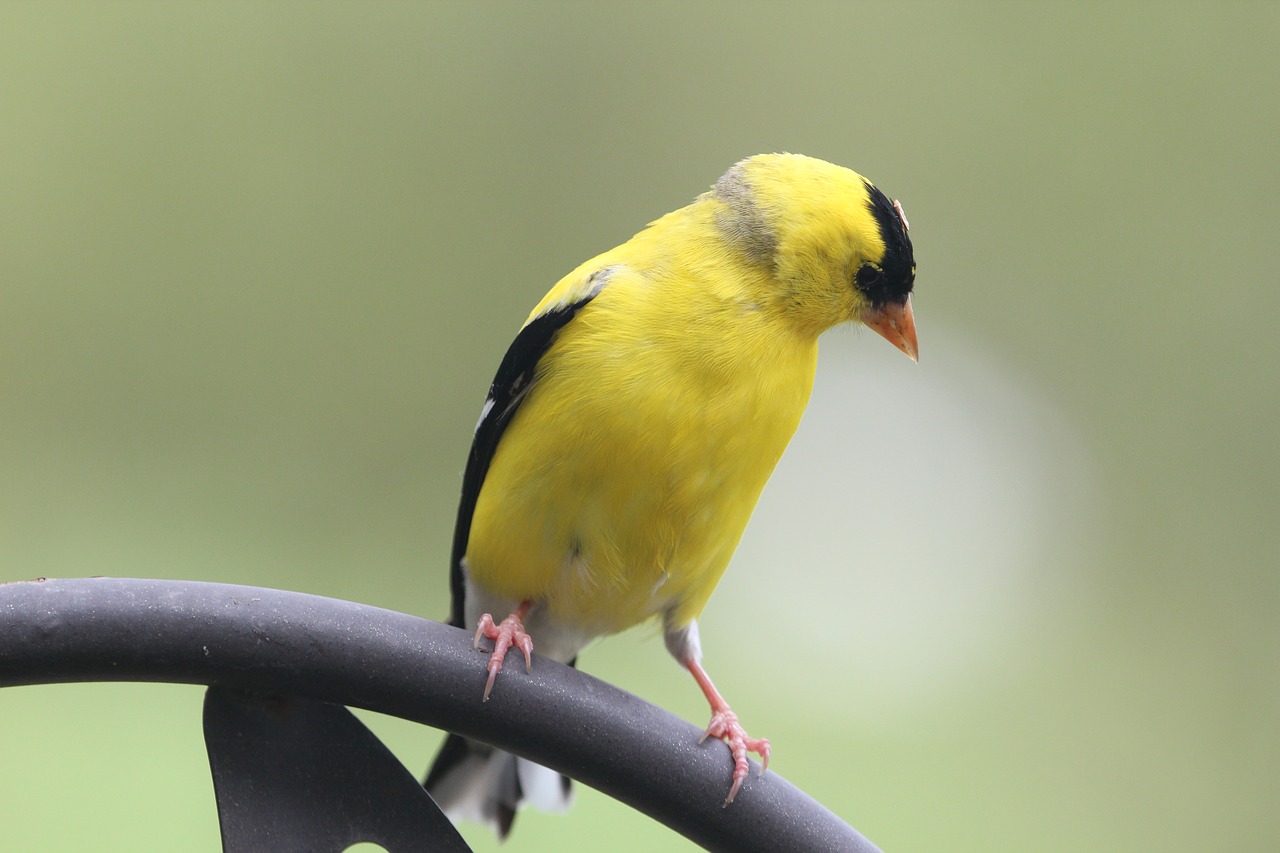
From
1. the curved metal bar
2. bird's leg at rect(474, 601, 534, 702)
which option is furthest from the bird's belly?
the curved metal bar

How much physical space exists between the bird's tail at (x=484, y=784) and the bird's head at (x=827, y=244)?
3.13ft

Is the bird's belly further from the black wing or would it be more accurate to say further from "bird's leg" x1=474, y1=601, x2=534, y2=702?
"bird's leg" x1=474, y1=601, x2=534, y2=702

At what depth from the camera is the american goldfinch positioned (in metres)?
2.04

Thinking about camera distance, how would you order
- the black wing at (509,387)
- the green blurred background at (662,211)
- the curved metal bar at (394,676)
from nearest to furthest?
the curved metal bar at (394,676) → the black wing at (509,387) → the green blurred background at (662,211)

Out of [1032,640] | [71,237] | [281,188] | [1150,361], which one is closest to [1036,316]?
[1150,361]

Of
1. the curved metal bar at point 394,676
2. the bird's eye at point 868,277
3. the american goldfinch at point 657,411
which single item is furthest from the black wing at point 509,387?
the curved metal bar at point 394,676

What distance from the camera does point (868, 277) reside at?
232 cm

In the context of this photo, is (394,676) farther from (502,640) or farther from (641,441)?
(641,441)

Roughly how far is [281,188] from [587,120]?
1617mm

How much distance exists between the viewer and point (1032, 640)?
6145 mm

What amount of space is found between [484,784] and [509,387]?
73cm

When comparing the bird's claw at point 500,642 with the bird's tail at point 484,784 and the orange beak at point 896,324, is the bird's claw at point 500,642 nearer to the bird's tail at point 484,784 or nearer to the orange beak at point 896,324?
the bird's tail at point 484,784

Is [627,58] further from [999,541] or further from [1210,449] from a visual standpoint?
[1210,449]

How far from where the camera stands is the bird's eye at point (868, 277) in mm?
2305
